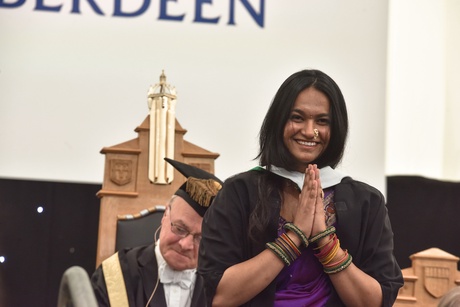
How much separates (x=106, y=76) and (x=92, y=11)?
404 mm

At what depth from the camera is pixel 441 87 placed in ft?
19.6

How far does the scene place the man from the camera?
4195mm

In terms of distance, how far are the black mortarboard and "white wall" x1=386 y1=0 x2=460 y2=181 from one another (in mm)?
1975

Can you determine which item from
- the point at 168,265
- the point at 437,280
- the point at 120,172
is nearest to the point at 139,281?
the point at 168,265

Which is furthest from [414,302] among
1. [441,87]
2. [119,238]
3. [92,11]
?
[92,11]

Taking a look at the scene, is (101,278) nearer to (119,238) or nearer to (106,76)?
(119,238)

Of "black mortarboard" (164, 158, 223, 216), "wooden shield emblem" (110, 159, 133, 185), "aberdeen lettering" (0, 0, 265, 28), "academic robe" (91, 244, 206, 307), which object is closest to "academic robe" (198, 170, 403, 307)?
"black mortarboard" (164, 158, 223, 216)

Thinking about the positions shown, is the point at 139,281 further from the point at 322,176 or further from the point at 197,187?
the point at 322,176

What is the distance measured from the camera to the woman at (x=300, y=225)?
241cm

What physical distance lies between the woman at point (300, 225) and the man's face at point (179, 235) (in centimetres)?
163

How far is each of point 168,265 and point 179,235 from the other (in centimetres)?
23

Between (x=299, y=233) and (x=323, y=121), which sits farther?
(x=323, y=121)

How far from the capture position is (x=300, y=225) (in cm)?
241

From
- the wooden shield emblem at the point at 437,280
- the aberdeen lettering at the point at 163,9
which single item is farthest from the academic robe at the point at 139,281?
the aberdeen lettering at the point at 163,9
